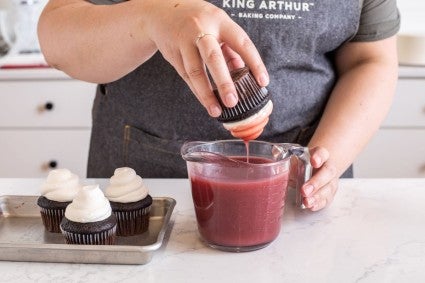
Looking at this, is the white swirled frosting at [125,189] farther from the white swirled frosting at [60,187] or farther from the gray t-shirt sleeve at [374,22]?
the gray t-shirt sleeve at [374,22]

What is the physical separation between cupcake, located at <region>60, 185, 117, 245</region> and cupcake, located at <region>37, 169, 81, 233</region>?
0.18ft

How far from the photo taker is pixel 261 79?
0.70 meters

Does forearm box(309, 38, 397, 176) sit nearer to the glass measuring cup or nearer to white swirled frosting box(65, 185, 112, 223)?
the glass measuring cup

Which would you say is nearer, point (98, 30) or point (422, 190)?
point (98, 30)

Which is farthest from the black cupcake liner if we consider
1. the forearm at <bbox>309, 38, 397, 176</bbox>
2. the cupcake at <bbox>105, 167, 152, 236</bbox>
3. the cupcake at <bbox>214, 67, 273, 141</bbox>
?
the forearm at <bbox>309, 38, 397, 176</bbox>

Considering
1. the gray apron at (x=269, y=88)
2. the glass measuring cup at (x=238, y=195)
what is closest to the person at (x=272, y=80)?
the gray apron at (x=269, y=88)

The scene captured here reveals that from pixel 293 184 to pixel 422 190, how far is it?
0.23m

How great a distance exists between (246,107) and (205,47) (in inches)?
3.2

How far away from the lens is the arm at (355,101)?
3.44ft

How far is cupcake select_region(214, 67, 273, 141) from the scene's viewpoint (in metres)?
0.70

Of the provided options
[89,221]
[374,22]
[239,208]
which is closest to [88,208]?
[89,221]

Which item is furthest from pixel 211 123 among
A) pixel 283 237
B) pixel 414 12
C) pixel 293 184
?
pixel 414 12

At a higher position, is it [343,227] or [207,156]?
[207,156]

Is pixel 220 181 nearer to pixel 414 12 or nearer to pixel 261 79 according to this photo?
pixel 261 79
